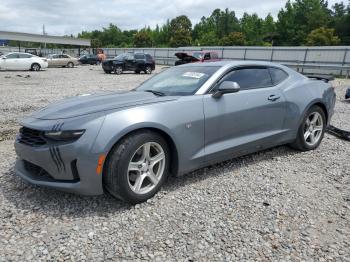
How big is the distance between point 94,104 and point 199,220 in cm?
166

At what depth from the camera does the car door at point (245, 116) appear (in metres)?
3.72

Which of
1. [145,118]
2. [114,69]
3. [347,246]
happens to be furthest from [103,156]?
[114,69]

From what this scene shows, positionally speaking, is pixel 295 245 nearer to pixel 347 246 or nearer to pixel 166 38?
pixel 347 246

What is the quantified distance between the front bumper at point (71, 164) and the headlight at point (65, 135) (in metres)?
0.05

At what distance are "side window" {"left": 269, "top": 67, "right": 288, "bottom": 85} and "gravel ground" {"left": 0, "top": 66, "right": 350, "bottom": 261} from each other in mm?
1268

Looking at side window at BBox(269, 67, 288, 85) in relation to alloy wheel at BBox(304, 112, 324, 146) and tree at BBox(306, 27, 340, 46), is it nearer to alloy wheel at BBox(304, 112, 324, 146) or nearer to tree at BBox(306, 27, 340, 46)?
alloy wheel at BBox(304, 112, 324, 146)

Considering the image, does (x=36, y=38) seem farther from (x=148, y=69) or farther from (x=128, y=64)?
(x=148, y=69)

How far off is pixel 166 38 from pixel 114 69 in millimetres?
70469

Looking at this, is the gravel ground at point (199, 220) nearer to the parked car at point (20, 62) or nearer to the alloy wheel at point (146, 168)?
the alloy wheel at point (146, 168)

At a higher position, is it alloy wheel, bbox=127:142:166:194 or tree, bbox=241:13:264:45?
tree, bbox=241:13:264:45

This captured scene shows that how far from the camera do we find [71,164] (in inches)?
116

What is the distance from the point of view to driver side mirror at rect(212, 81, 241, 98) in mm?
3674

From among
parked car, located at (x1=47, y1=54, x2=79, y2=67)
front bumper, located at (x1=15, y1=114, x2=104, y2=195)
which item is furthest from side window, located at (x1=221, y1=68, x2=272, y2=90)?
parked car, located at (x1=47, y1=54, x2=79, y2=67)

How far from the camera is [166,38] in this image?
293 feet
